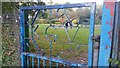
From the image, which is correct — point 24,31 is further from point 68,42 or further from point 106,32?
point 106,32

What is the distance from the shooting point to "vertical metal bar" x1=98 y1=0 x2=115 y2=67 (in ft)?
6.07

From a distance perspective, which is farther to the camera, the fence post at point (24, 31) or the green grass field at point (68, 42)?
the fence post at point (24, 31)

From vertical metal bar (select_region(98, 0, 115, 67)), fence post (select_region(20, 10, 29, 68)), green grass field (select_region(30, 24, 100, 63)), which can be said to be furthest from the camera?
fence post (select_region(20, 10, 29, 68))

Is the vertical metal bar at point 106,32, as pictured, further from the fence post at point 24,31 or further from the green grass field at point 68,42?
the fence post at point 24,31

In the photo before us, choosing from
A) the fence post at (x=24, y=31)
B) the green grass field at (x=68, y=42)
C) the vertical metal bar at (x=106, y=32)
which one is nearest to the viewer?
the vertical metal bar at (x=106, y=32)

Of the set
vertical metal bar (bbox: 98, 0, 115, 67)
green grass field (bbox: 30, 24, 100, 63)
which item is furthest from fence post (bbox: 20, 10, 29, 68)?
vertical metal bar (bbox: 98, 0, 115, 67)

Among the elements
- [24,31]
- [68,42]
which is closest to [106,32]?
[68,42]

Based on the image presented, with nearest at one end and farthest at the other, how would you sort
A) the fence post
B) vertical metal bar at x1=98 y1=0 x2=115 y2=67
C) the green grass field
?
1. vertical metal bar at x1=98 y1=0 x2=115 y2=67
2. the green grass field
3. the fence post

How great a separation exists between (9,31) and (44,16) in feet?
3.24

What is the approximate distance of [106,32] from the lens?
1.89 meters

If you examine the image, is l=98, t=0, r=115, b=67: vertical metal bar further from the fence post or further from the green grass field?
the fence post

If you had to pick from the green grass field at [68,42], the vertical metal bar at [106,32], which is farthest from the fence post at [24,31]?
the vertical metal bar at [106,32]

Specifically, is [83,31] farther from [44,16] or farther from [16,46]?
[16,46]

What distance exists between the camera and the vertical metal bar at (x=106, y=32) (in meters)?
1.85
